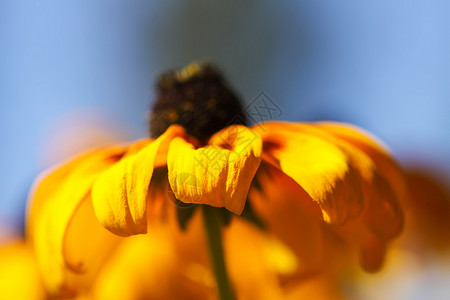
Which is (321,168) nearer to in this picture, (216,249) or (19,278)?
(216,249)

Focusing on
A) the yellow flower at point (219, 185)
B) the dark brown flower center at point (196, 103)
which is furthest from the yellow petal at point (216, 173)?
the dark brown flower center at point (196, 103)

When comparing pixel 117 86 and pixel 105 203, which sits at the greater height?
pixel 105 203

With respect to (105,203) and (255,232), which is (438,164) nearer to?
(255,232)

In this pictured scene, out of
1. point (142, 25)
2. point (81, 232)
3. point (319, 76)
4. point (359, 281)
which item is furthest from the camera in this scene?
point (142, 25)

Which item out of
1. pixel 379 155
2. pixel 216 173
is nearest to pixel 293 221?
pixel 379 155

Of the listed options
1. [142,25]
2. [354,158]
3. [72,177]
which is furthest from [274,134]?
[142,25]
